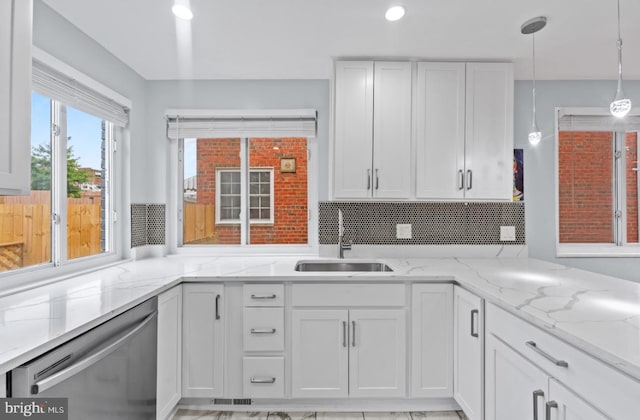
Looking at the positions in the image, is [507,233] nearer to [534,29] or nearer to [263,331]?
[534,29]

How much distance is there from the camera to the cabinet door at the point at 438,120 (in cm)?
250

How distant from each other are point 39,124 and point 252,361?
5.85 ft

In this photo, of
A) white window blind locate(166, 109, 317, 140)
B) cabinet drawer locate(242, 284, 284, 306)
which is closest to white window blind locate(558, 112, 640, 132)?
white window blind locate(166, 109, 317, 140)

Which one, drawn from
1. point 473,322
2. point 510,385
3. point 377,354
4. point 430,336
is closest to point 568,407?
point 510,385

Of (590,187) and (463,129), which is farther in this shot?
(590,187)

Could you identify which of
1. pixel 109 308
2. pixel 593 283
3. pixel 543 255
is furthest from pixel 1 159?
pixel 543 255

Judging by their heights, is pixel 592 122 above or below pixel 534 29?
below

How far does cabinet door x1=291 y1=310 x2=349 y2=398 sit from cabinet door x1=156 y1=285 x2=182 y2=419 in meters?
0.66

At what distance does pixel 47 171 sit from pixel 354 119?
6.27 feet

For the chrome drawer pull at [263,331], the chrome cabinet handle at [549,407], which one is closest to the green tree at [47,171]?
the chrome drawer pull at [263,331]

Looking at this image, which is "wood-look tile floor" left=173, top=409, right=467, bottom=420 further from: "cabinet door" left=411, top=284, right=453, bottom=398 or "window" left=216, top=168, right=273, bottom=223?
"window" left=216, top=168, right=273, bottom=223

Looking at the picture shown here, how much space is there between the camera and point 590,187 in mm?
2943

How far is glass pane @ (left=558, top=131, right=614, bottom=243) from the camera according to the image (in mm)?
2932

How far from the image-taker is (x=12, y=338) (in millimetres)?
1075
